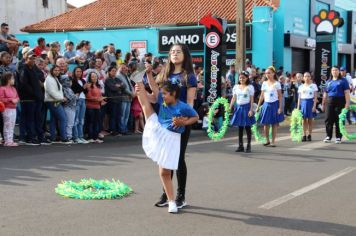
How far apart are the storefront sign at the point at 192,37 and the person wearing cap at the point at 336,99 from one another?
1566 cm

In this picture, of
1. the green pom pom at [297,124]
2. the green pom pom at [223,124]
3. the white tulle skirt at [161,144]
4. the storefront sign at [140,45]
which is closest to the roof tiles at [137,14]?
the storefront sign at [140,45]

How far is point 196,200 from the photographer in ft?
22.5

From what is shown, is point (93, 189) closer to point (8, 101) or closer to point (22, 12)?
point (8, 101)

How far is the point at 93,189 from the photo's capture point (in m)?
7.39

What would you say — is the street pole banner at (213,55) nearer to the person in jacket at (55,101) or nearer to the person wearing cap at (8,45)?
the person in jacket at (55,101)

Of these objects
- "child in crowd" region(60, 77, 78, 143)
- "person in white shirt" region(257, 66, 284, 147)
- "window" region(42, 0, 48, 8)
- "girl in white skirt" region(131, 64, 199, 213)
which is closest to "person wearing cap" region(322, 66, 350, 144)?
"person in white shirt" region(257, 66, 284, 147)

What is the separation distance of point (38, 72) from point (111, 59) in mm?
4923

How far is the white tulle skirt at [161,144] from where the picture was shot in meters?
6.03

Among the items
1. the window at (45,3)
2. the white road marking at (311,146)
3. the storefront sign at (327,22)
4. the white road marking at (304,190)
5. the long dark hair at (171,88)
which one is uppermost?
the window at (45,3)

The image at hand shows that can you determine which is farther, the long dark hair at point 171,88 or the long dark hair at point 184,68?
the long dark hair at point 184,68

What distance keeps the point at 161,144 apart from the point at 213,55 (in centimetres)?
1149

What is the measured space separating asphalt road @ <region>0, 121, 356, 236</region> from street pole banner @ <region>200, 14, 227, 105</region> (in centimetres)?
540

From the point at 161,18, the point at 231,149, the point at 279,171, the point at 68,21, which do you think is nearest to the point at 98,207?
the point at 279,171

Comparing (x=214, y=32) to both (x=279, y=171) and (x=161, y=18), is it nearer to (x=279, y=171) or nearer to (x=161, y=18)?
(x=279, y=171)
